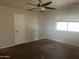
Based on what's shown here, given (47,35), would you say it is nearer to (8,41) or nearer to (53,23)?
(53,23)

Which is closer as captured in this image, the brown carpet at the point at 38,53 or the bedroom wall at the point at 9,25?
the brown carpet at the point at 38,53

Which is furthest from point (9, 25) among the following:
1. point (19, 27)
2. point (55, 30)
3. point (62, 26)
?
point (62, 26)

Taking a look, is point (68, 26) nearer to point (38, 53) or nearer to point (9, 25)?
point (38, 53)

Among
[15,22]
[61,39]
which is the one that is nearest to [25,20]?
[15,22]

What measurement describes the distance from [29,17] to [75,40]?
3.50 meters

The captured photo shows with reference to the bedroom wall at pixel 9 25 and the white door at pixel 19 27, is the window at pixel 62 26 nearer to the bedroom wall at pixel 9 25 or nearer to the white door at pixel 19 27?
the bedroom wall at pixel 9 25

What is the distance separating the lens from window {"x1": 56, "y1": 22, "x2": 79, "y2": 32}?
193 inches

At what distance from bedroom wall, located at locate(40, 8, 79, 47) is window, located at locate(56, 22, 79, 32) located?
24 cm

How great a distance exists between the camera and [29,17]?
231 inches

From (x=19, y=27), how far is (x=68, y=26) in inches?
129

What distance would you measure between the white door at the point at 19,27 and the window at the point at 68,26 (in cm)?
255

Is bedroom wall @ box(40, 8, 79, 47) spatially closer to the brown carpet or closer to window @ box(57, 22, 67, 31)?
window @ box(57, 22, 67, 31)

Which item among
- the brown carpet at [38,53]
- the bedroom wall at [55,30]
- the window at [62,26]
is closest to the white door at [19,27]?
the brown carpet at [38,53]

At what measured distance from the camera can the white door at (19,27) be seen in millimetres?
5084
